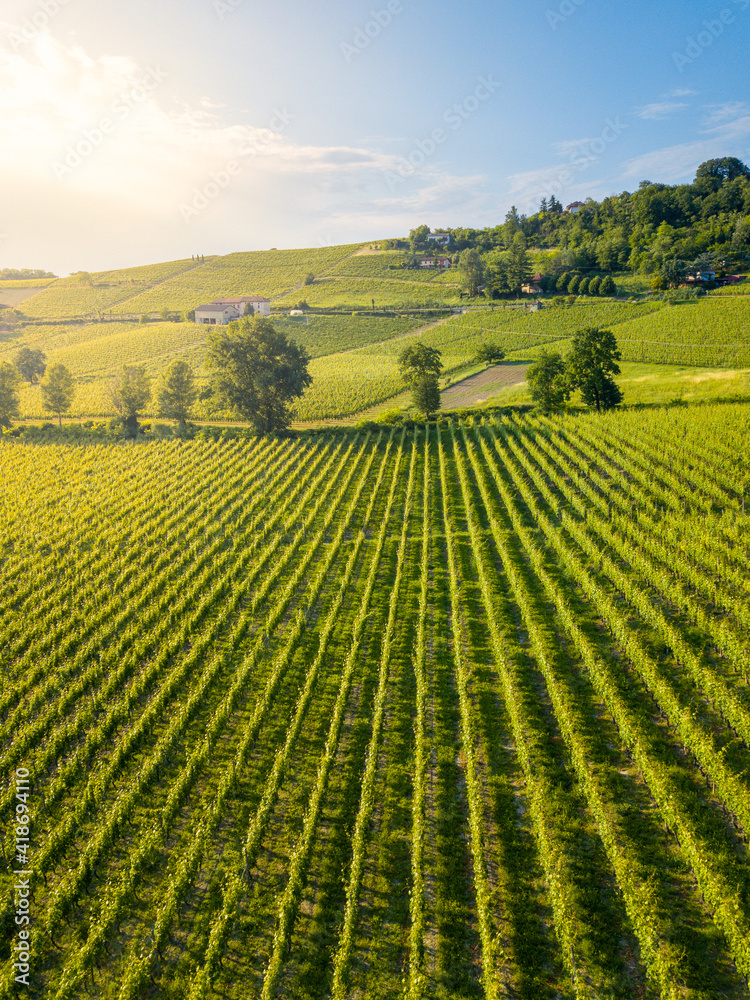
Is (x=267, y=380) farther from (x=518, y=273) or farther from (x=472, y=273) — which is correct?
(x=472, y=273)

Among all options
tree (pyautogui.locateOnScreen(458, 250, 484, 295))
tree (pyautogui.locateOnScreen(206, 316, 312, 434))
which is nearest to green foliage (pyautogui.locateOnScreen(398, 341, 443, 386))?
tree (pyautogui.locateOnScreen(206, 316, 312, 434))

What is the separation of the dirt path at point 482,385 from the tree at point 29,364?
7146 cm

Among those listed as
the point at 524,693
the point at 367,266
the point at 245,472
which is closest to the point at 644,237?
the point at 367,266

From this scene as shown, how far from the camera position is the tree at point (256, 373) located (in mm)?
57719

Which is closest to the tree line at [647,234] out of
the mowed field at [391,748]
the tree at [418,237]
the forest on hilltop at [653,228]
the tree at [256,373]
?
the forest on hilltop at [653,228]

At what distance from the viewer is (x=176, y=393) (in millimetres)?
63438

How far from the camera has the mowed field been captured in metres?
11.7

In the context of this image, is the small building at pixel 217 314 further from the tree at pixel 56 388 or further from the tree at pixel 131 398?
the tree at pixel 131 398

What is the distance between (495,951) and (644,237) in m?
142

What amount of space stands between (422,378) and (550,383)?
46.3 feet

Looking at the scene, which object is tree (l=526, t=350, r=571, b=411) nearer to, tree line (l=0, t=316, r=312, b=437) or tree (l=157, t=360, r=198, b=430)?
tree line (l=0, t=316, r=312, b=437)

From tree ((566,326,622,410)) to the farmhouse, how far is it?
375 feet

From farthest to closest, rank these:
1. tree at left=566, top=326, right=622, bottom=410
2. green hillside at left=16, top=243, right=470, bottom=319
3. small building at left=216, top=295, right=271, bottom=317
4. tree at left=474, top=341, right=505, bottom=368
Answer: green hillside at left=16, top=243, right=470, bottom=319 → small building at left=216, top=295, right=271, bottom=317 → tree at left=474, top=341, right=505, bottom=368 → tree at left=566, top=326, right=622, bottom=410

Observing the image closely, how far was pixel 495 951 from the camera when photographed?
37.7ft
